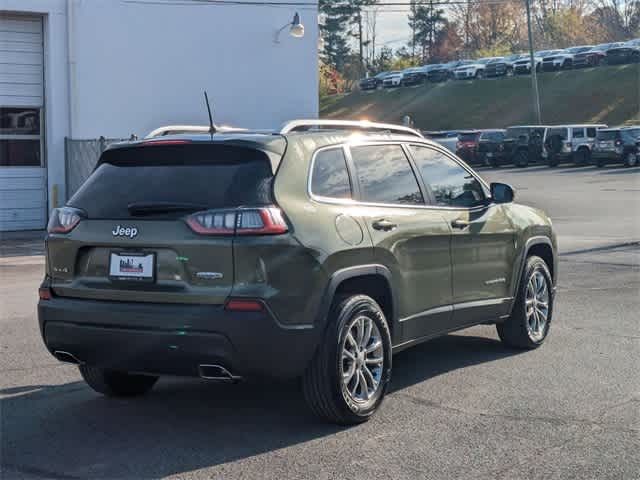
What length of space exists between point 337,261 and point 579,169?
4001 centimetres

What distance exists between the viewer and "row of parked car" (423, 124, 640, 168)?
4322 cm

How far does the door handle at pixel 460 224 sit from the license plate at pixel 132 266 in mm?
2413

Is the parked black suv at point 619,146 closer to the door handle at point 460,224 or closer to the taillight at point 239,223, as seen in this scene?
the door handle at point 460,224

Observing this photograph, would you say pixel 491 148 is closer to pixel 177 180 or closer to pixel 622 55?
pixel 622 55

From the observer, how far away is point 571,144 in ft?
151

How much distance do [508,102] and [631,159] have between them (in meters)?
28.0

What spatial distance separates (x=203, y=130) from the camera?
695cm

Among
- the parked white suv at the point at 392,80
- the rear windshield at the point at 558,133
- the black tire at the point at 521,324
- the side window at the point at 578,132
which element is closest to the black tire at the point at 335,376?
the black tire at the point at 521,324

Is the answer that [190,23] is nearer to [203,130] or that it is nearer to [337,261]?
[203,130]

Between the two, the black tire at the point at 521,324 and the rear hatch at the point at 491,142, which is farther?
the rear hatch at the point at 491,142

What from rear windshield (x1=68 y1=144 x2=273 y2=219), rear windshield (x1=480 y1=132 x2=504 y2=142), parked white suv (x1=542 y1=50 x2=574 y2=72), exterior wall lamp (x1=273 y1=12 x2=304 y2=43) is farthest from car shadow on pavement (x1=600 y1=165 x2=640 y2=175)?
rear windshield (x1=68 y1=144 x2=273 y2=219)

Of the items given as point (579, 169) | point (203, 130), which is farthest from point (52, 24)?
point (579, 169)

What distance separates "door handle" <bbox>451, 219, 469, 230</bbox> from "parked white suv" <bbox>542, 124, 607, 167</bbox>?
132 ft

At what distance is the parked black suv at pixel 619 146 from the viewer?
4288 centimetres
